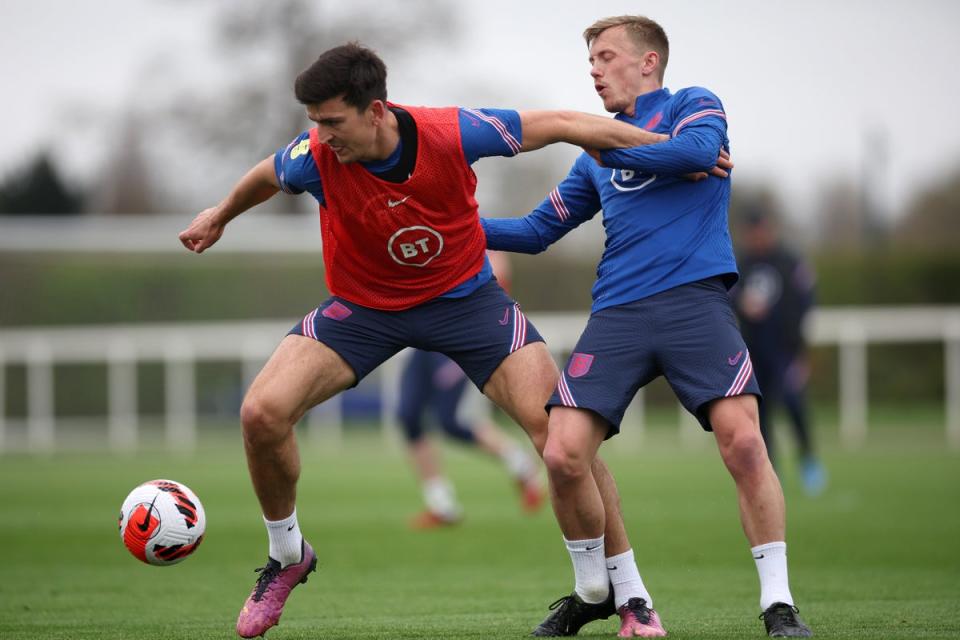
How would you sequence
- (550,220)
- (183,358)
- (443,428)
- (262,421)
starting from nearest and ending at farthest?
(262,421), (550,220), (443,428), (183,358)

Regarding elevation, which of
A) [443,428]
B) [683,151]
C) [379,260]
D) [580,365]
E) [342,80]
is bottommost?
[443,428]

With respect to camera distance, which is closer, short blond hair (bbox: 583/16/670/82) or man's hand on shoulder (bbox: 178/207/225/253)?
short blond hair (bbox: 583/16/670/82)

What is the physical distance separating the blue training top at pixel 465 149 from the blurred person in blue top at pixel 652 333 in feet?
1.40

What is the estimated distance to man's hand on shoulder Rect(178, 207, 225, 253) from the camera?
19.7 ft

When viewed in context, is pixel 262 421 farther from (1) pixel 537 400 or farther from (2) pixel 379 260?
(1) pixel 537 400

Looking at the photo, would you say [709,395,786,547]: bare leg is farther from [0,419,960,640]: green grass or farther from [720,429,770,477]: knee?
[0,419,960,640]: green grass

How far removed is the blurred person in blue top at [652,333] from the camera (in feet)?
17.7

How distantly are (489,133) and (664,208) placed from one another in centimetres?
81

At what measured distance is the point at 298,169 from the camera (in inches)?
223

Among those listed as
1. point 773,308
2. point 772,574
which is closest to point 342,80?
point 772,574

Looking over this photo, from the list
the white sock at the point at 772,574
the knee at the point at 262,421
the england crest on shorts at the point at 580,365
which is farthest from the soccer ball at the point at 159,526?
the white sock at the point at 772,574

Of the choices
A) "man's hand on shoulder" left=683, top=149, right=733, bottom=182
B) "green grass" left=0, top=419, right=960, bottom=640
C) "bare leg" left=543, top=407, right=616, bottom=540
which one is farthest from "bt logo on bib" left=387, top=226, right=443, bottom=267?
"green grass" left=0, top=419, right=960, bottom=640

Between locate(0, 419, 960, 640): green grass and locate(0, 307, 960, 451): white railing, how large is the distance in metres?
8.77

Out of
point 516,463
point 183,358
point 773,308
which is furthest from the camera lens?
point 183,358
